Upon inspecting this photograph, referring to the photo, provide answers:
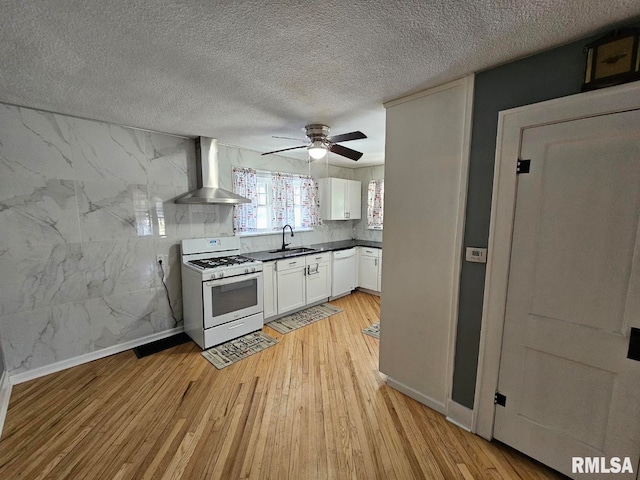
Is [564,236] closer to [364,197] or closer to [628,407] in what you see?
[628,407]

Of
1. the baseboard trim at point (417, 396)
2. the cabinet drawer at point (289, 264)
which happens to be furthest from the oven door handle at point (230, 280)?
the baseboard trim at point (417, 396)

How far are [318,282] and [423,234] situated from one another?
7.99 ft

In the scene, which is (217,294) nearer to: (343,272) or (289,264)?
(289,264)

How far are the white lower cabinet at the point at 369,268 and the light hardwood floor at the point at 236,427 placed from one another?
210cm

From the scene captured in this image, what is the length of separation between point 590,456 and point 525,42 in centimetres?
226

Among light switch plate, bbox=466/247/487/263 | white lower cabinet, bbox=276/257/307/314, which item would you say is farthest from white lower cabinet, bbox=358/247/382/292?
light switch plate, bbox=466/247/487/263

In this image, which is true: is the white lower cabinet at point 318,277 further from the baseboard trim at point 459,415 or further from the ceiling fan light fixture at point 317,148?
the baseboard trim at point 459,415

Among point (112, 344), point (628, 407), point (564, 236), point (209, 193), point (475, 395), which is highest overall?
point (209, 193)

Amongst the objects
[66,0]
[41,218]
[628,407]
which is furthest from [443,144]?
[41,218]

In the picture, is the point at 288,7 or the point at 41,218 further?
the point at 41,218

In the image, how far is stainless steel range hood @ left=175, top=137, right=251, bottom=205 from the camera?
10.6 ft

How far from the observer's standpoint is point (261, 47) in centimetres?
147

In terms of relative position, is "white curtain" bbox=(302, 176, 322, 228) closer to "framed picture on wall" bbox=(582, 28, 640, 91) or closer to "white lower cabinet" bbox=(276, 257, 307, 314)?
"white lower cabinet" bbox=(276, 257, 307, 314)

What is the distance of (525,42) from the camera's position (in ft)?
4.60
